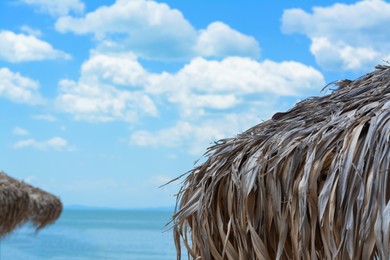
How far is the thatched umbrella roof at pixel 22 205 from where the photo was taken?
628cm

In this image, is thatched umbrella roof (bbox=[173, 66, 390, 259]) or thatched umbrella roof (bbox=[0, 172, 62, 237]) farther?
thatched umbrella roof (bbox=[0, 172, 62, 237])

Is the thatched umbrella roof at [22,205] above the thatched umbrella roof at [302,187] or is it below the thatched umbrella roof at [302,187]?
above

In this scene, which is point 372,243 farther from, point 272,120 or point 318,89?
point 318,89

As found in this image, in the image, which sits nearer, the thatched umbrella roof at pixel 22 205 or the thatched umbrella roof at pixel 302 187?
the thatched umbrella roof at pixel 302 187

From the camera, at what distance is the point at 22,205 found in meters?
6.52

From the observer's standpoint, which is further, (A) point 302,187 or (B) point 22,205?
(B) point 22,205

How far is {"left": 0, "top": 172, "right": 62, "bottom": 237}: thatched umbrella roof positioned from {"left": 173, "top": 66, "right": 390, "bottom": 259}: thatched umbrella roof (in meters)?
4.07

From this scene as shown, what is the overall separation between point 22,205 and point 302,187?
4951mm

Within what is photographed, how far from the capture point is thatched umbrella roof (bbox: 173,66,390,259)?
6.17ft

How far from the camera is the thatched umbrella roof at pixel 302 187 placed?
188 cm

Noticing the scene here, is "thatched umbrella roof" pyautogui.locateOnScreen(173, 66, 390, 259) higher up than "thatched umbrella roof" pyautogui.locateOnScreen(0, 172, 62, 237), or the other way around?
"thatched umbrella roof" pyautogui.locateOnScreen(0, 172, 62, 237)

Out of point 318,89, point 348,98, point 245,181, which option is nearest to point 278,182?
point 245,181

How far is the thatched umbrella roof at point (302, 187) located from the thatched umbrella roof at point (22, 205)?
407 centimetres

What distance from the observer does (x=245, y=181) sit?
220cm
